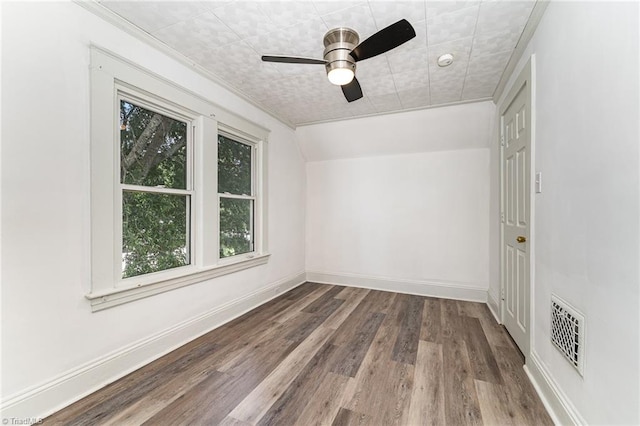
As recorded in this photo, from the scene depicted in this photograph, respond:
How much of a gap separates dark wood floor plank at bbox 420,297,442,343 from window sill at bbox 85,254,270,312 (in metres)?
2.13

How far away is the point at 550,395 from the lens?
61.1 inches

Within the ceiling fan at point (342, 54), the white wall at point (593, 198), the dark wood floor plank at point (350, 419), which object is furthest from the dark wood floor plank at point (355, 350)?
the ceiling fan at point (342, 54)

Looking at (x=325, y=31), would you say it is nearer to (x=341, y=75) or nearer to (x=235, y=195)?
(x=341, y=75)

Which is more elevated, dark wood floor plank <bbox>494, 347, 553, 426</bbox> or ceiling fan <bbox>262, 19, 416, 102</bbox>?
ceiling fan <bbox>262, 19, 416, 102</bbox>

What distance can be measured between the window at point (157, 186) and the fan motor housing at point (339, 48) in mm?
1384

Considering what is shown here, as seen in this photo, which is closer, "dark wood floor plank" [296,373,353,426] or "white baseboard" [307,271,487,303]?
"dark wood floor plank" [296,373,353,426]

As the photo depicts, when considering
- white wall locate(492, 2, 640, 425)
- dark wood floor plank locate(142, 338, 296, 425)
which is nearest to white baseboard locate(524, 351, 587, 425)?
white wall locate(492, 2, 640, 425)

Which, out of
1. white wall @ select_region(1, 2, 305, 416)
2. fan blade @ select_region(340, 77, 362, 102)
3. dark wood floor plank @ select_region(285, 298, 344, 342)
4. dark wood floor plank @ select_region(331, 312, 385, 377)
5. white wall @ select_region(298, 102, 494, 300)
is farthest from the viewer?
white wall @ select_region(298, 102, 494, 300)

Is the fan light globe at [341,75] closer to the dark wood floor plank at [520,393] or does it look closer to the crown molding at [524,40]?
the crown molding at [524,40]

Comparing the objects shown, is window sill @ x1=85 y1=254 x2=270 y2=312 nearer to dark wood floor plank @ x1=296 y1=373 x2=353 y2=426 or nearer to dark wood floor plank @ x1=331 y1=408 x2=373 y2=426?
dark wood floor plank @ x1=296 y1=373 x2=353 y2=426

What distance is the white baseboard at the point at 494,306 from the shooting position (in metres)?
2.85

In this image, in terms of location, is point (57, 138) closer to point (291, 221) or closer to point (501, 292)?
point (291, 221)

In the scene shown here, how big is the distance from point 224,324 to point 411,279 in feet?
8.84

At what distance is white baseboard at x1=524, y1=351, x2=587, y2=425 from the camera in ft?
4.38
